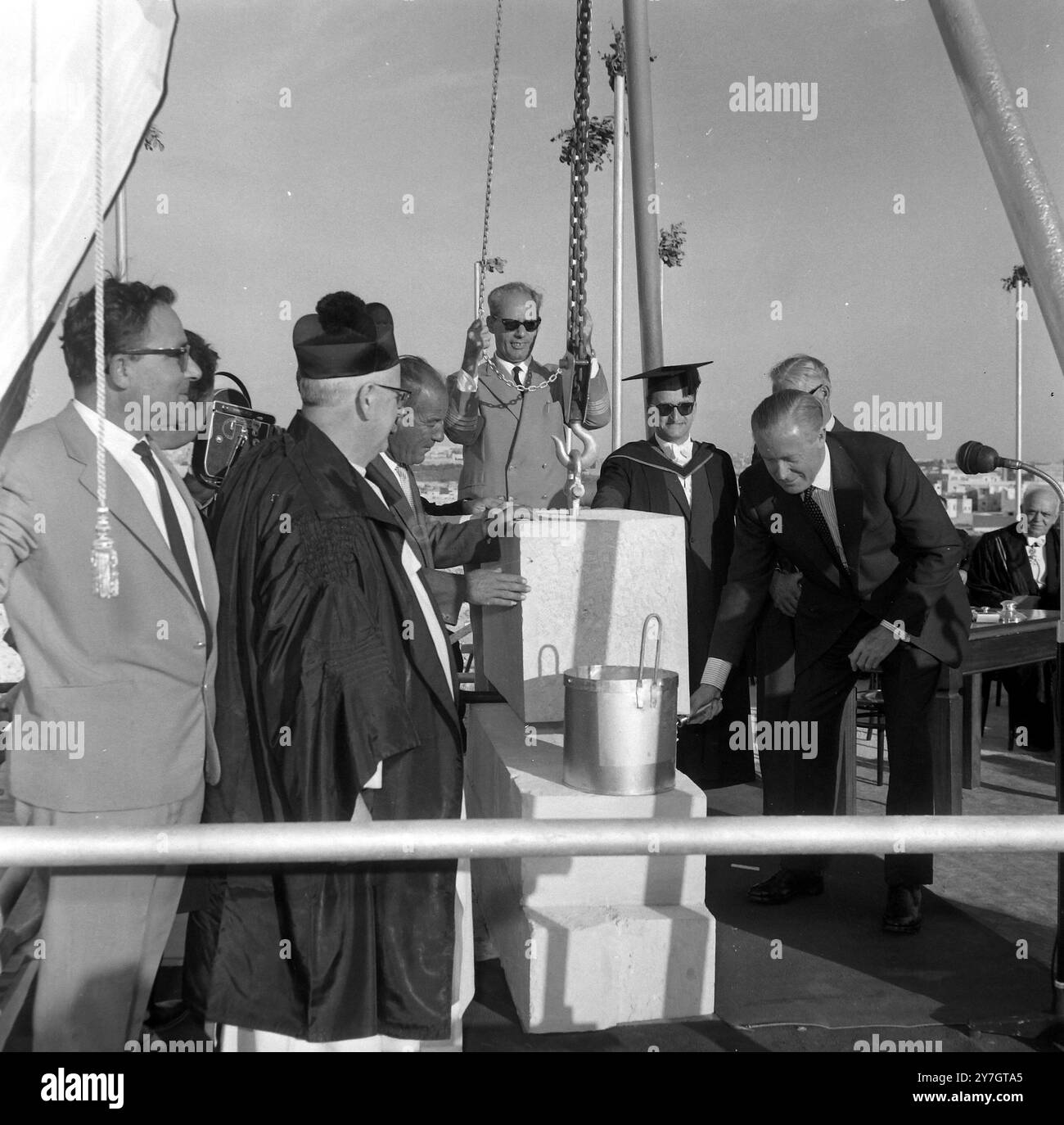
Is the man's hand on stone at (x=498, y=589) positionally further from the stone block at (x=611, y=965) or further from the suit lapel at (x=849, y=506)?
the suit lapel at (x=849, y=506)

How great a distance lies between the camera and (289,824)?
169 cm

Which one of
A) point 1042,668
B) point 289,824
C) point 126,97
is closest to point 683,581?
point 126,97

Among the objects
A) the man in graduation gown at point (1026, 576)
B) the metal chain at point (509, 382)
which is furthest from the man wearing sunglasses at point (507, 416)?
the man in graduation gown at point (1026, 576)

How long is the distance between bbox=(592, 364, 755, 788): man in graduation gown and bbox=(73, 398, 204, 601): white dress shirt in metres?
2.58

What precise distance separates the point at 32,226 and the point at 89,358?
0.31 meters

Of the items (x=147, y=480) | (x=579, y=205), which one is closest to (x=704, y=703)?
(x=579, y=205)

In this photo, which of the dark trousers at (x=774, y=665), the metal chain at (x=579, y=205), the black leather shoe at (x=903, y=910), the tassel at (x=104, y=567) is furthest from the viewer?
the dark trousers at (x=774, y=665)

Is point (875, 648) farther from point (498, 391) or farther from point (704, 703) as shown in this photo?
point (498, 391)

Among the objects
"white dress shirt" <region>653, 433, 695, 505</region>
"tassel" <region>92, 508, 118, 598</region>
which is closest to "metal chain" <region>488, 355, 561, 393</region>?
"white dress shirt" <region>653, 433, 695, 505</region>

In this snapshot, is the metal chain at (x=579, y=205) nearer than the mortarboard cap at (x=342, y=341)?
No

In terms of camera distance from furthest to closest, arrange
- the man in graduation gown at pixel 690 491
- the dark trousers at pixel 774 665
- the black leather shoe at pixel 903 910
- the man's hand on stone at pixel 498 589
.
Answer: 1. the man in graduation gown at pixel 690 491
2. the dark trousers at pixel 774 665
3. the black leather shoe at pixel 903 910
4. the man's hand on stone at pixel 498 589

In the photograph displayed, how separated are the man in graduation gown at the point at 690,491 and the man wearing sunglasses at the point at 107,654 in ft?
8.71

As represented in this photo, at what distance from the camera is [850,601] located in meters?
4.67

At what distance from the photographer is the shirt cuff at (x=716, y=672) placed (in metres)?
4.62
